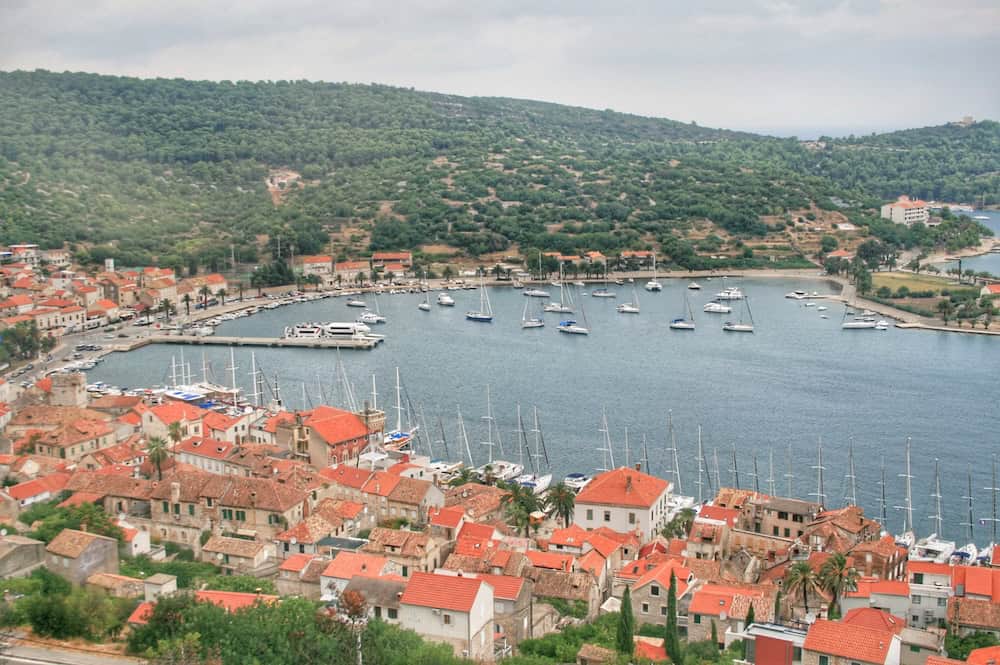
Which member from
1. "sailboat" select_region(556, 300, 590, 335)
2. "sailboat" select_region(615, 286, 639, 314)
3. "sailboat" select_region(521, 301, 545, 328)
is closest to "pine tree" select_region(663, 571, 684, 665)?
"sailboat" select_region(556, 300, 590, 335)

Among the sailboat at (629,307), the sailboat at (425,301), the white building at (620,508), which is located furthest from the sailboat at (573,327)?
the white building at (620,508)

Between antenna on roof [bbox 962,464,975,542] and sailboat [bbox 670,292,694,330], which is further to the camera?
sailboat [bbox 670,292,694,330]

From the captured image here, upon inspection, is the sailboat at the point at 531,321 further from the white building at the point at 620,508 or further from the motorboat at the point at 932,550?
the motorboat at the point at 932,550

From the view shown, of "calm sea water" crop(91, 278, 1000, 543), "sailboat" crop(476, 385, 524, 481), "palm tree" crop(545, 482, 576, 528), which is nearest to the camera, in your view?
"palm tree" crop(545, 482, 576, 528)

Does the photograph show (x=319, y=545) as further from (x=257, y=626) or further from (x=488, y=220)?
(x=488, y=220)

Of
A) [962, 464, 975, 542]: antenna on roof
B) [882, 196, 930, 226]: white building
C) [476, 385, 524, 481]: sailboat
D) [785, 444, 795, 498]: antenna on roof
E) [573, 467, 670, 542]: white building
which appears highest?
[882, 196, 930, 226]: white building

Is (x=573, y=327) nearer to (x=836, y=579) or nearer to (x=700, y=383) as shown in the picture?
(x=700, y=383)

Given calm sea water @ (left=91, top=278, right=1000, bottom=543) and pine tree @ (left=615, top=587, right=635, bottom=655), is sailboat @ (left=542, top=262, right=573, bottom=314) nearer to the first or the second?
calm sea water @ (left=91, top=278, right=1000, bottom=543)
